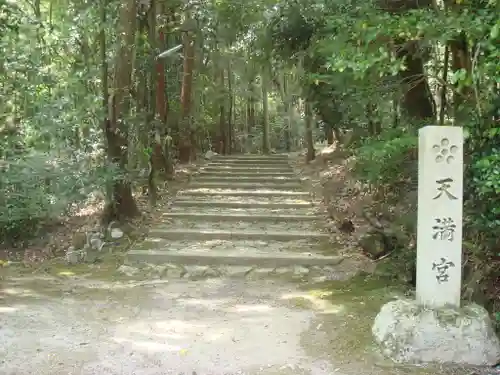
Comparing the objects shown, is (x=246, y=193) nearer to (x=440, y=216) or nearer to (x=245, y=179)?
(x=245, y=179)

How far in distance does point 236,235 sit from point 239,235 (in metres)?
0.05

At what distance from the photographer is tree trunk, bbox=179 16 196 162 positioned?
11984 millimetres

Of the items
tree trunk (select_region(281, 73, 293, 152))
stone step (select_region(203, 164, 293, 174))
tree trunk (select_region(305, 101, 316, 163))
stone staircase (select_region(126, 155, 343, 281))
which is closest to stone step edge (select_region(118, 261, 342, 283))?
stone staircase (select_region(126, 155, 343, 281))

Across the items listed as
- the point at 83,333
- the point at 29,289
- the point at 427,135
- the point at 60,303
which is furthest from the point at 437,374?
the point at 29,289

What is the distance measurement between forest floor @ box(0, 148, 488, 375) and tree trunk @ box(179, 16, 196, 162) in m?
6.29

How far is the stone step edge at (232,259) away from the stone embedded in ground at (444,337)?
2.86 m

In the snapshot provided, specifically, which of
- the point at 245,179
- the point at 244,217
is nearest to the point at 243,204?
the point at 244,217

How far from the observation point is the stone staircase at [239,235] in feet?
22.1

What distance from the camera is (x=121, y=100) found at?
7.59 m

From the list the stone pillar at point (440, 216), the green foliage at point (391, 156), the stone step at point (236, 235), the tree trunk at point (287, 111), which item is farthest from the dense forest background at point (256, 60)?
the tree trunk at point (287, 111)

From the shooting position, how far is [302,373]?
12.2 feet

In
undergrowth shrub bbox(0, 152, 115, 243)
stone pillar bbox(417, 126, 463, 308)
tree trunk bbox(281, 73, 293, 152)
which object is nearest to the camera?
stone pillar bbox(417, 126, 463, 308)

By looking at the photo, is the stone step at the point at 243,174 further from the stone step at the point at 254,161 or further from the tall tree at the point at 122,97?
the tall tree at the point at 122,97

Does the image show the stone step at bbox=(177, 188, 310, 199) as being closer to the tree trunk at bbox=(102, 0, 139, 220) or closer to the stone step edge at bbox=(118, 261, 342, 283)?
the tree trunk at bbox=(102, 0, 139, 220)
